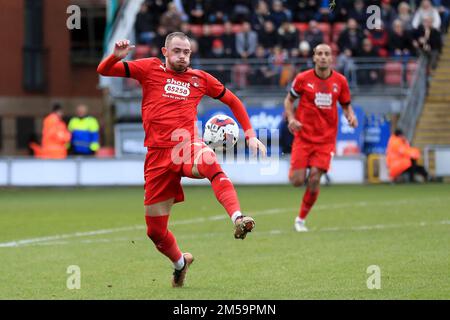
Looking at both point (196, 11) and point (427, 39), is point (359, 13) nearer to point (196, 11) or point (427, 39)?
point (427, 39)

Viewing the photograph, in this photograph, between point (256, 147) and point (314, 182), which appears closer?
point (256, 147)

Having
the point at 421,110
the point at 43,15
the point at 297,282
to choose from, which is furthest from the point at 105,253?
the point at 43,15

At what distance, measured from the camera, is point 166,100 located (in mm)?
10430

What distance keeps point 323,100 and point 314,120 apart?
296mm

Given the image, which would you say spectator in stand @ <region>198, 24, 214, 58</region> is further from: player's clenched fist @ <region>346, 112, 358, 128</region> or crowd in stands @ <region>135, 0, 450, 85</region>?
player's clenched fist @ <region>346, 112, 358, 128</region>

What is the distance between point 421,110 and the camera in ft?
97.1

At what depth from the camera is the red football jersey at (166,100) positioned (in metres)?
10.3

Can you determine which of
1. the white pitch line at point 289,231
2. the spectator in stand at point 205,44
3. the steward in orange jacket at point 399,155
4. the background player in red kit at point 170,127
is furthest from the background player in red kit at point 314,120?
the spectator in stand at point 205,44

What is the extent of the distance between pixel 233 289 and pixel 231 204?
88 cm

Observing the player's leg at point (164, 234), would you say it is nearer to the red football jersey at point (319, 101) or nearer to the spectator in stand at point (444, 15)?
the red football jersey at point (319, 101)

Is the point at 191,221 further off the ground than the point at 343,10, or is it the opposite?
the point at 343,10

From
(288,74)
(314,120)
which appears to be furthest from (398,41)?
(314,120)

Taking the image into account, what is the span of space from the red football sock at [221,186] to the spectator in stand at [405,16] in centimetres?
2033
